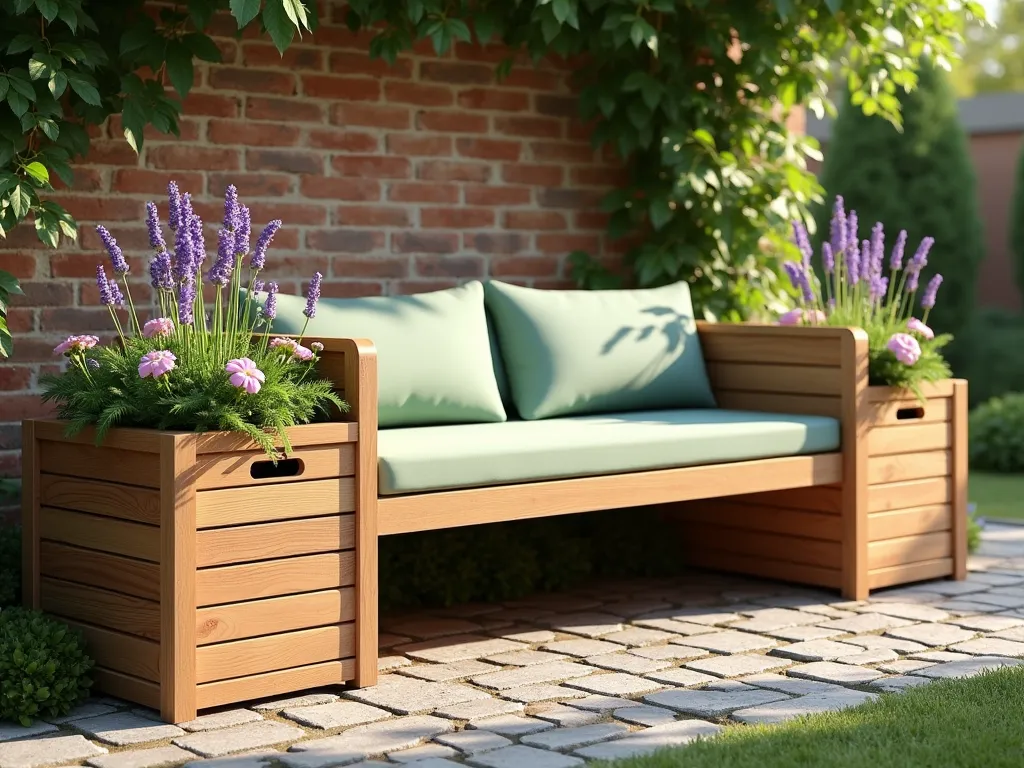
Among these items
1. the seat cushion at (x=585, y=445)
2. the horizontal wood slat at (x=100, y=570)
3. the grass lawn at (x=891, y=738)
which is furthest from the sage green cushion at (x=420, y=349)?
the grass lawn at (x=891, y=738)

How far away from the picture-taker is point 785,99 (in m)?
5.29

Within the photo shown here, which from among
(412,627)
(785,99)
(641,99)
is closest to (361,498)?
(412,627)

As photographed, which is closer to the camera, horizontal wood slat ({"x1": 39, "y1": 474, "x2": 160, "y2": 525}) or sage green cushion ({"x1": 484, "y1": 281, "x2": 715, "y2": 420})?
horizontal wood slat ({"x1": 39, "y1": 474, "x2": 160, "y2": 525})

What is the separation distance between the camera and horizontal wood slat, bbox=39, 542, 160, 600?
10.6ft

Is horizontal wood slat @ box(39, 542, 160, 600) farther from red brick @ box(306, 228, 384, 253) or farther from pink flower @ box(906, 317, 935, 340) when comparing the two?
pink flower @ box(906, 317, 935, 340)

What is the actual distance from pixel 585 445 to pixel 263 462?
939mm

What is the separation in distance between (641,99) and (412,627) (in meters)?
2.01

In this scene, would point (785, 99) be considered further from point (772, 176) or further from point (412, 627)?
point (412, 627)

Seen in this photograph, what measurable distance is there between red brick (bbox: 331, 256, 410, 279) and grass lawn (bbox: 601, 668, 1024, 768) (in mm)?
2172

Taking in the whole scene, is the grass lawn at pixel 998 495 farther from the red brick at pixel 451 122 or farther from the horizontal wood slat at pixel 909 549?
the red brick at pixel 451 122

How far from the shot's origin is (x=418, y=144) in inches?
190

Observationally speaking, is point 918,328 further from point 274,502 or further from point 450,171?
point 274,502

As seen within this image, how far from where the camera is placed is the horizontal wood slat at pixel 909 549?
4660 millimetres

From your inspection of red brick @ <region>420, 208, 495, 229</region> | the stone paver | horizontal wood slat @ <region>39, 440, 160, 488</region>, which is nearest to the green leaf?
horizontal wood slat @ <region>39, 440, 160, 488</region>
